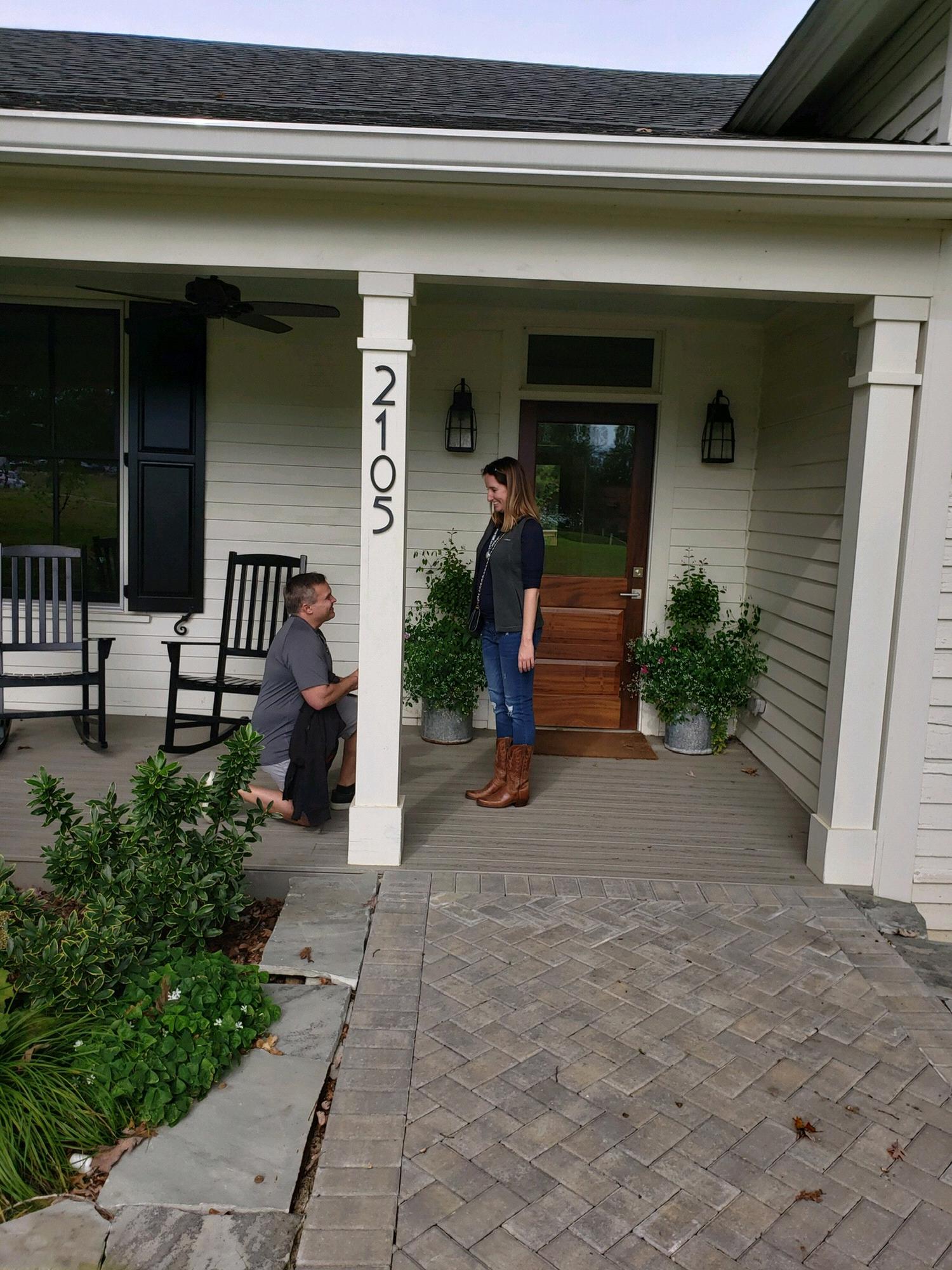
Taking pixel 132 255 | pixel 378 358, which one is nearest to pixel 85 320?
pixel 132 255

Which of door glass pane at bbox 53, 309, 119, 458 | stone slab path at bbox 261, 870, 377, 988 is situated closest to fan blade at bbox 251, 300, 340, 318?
door glass pane at bbox 53, 309, 119, 458

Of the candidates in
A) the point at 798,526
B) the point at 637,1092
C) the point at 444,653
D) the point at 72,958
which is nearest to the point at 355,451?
the point at 444,653

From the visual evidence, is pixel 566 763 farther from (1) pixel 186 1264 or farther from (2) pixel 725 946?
(1) pixel 186 1264

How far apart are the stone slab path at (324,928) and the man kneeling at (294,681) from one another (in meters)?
0.55

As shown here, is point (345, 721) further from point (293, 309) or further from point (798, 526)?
point (798, 526)

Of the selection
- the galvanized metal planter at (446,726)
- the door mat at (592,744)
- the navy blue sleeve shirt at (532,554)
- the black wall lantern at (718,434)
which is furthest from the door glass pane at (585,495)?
the navy blue sleeve shirt at (532,554)

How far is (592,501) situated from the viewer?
19.3 feet

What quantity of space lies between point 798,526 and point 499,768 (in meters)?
2.02

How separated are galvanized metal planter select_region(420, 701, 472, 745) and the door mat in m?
0.44

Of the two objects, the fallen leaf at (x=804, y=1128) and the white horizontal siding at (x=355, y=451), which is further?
the white horizontal siding at (x=355, y=451)

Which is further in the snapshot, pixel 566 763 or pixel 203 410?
pixel 203 410

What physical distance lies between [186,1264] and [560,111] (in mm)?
5393

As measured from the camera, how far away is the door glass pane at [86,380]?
18.5ft

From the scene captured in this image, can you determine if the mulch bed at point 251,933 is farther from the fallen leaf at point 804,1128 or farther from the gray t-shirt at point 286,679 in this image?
the fallen leaf at point 804,1128
